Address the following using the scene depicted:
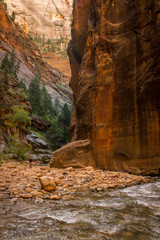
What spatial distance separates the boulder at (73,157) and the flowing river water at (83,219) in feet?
17.8

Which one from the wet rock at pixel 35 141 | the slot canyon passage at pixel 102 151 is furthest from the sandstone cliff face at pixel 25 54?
the slot canyon passage at pixel 102 151

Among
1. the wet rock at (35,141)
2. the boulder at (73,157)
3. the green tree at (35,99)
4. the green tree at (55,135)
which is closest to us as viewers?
the boulder at (73,157)

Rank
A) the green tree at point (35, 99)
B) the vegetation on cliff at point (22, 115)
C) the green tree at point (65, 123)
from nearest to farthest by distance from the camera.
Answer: the vegetation on cliff at point (22, 115), the green tree at point (65, 123), the green tree at point (35, 99)

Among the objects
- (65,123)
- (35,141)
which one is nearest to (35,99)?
(65,123)

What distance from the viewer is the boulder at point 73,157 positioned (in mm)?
10453

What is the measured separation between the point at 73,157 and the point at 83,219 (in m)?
7.19

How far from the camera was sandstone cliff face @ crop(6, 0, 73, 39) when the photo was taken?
114438 mm

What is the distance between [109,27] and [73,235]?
13.3 metres

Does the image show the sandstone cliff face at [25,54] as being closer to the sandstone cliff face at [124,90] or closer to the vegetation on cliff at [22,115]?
the vegetation on cliff at [22,115]

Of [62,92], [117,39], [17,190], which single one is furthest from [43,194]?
[62,92]

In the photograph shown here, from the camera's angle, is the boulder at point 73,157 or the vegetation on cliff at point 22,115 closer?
the boulder at point 73,157

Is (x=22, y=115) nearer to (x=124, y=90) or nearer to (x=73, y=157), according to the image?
(x=73, y=157)

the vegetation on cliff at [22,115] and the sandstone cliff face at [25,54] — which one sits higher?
the sandstone cliff face at [25,54]

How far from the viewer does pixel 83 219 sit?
348 cm
